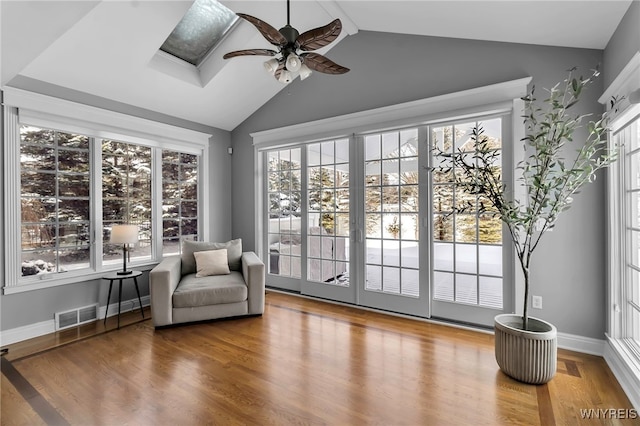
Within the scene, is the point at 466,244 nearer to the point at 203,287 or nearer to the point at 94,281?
the point at 203,287

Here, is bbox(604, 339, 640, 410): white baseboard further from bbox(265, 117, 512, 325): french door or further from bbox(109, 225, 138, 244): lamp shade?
bbox(109, 225, 138, 244): lamp shade

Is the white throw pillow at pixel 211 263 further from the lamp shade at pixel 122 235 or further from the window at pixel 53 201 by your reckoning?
the window at pixel 53 201

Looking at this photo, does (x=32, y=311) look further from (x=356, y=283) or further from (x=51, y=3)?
(x=356, y=283)

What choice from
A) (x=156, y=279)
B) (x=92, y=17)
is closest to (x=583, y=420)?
(x=156, y=279)

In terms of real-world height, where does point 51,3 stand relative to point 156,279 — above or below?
above

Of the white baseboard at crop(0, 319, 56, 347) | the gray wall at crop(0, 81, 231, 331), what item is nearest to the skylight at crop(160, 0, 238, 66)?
the gray wall at crop(0, 81, 231, 331)

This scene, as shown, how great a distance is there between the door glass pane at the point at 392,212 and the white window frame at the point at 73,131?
8.58 feet

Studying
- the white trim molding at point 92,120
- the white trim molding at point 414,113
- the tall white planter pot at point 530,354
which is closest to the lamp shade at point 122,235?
the white trim molding at point 92,120

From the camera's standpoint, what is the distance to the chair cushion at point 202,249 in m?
3.99

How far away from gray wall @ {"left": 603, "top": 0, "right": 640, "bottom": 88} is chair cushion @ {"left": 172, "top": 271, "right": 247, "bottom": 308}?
3.77m

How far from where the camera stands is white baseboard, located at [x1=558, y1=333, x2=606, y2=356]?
2625 mm

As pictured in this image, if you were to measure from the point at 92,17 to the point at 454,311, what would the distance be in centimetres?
447

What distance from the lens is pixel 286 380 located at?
2.27 m

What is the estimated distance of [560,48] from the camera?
2.74 meters
